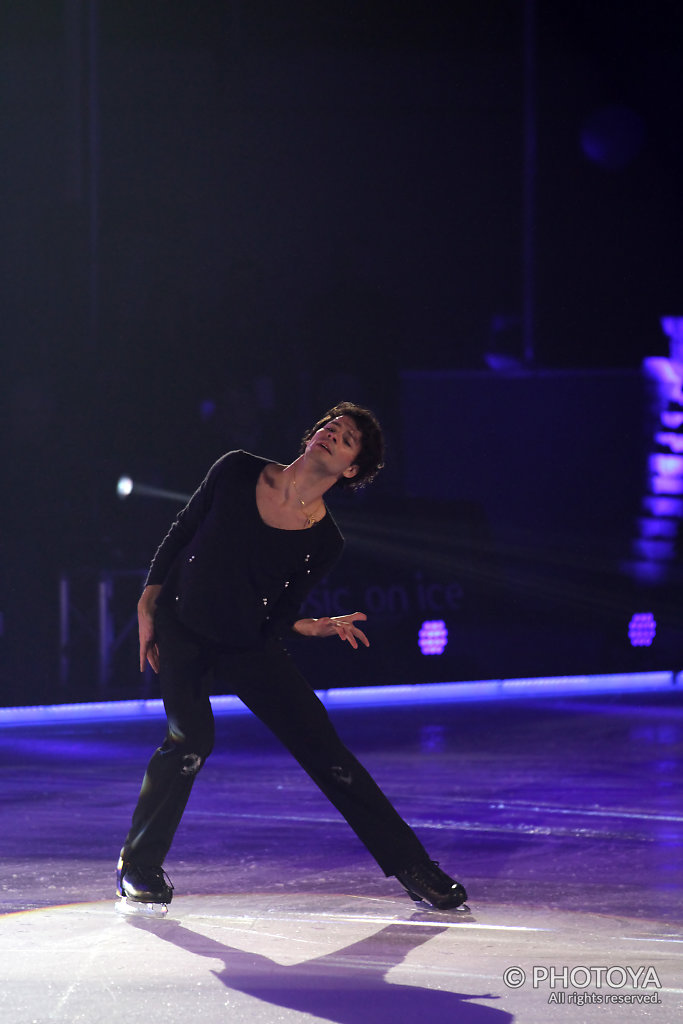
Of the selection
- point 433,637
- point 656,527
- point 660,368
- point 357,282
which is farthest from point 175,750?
point 660,368

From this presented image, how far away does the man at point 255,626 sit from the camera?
12.8 feet

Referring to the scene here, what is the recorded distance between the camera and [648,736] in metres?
8.20

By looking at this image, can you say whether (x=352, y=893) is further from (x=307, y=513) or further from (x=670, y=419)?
(x=670, y=419)

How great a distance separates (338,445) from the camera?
3863 millimetres

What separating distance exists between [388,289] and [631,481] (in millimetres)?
2581

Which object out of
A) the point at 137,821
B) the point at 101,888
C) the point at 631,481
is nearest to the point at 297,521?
the point at 137,821

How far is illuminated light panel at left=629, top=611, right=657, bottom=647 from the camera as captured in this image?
11258mm

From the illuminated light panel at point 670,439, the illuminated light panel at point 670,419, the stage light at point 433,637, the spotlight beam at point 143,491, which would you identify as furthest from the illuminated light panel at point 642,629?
the spotlight beam at point 143,491

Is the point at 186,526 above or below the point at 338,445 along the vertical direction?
below

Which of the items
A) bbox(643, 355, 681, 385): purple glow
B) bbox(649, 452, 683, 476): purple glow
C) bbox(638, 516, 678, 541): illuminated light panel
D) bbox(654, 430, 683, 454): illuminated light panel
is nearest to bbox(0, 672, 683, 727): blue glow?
bbox(638, 516, 678, 541): illuminated light panel

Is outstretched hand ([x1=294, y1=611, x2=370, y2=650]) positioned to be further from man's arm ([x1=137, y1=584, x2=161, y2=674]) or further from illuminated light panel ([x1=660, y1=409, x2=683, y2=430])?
illuminated light panel ([x1=660, y1=409, x2=683, y2=430])

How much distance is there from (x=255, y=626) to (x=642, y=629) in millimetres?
7851

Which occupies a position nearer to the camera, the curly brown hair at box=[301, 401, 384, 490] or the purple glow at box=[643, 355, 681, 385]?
the curly brown hair at box=[301, 401, 384, 490]

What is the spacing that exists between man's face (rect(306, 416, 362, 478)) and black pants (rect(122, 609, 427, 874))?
0.55m
